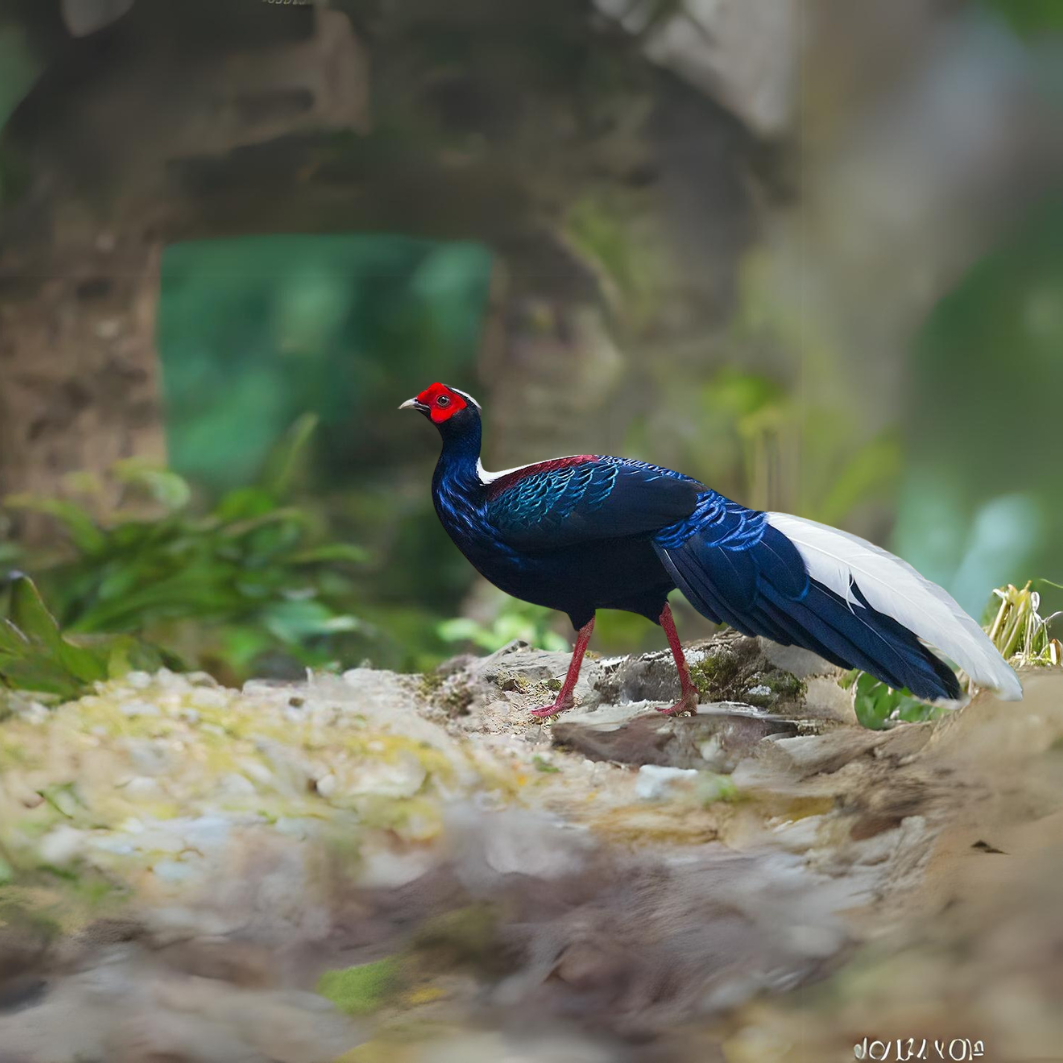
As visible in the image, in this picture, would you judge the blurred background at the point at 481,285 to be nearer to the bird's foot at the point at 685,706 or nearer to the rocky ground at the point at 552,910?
the bird's foot at the point at 685,706

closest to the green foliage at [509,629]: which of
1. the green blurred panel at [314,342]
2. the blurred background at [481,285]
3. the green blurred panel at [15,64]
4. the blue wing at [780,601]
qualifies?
the blurred background at [481,285]

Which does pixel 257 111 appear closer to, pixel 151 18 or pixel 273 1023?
pixel 151 18

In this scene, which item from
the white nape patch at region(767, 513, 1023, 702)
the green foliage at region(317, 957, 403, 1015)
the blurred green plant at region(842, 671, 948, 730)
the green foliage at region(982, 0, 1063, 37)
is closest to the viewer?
the green foliage at region(317, 957, 403, 1015)

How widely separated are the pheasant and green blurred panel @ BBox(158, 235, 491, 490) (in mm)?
307

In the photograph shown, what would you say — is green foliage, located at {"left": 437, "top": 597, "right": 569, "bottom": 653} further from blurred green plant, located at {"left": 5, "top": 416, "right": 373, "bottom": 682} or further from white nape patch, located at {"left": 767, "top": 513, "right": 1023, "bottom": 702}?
white nape patch, located at {"left": 767, "top": 513, "right": 1023, "bottom": 702}

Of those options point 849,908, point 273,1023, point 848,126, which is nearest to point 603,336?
point 848,126

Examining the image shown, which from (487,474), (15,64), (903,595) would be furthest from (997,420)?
(15,64)

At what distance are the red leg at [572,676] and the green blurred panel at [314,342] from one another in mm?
666

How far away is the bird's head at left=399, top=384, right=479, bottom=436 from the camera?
239 cm

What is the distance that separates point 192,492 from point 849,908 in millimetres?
1758

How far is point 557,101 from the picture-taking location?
2594 millimetres

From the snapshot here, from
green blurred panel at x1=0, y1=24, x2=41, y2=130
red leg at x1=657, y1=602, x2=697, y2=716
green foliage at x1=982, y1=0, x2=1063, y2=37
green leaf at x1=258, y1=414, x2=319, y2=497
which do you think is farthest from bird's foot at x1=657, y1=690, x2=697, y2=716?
green blurred panel at x1=0, y1=24, x2=41, y2=130

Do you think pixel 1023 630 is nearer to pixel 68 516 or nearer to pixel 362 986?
pixel 362 986

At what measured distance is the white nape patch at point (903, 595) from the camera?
6.76ft
